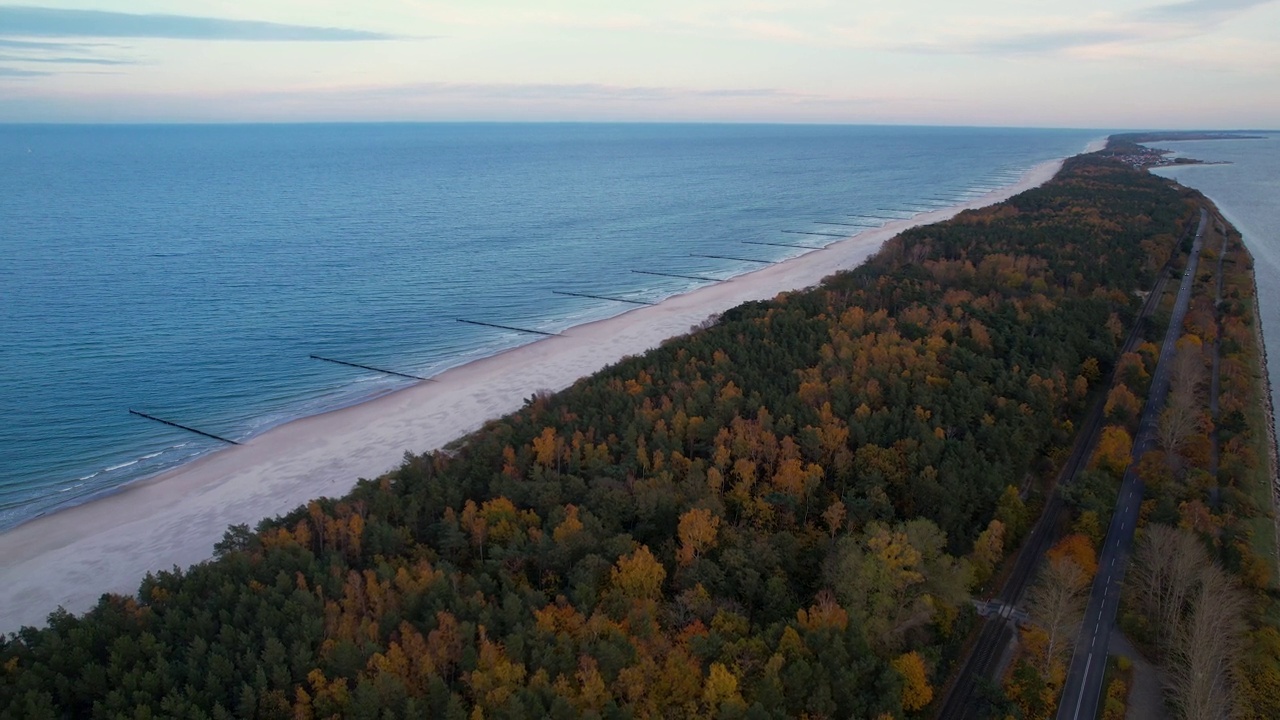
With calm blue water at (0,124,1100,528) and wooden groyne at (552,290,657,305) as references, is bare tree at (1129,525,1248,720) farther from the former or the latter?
wooden groyne at (552,290,657,305)

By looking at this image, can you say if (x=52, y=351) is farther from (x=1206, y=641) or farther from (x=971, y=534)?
(x=1206, y=641)

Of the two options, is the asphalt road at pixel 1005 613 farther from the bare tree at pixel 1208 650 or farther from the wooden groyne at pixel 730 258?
the wooden groyne at pixel 730 258

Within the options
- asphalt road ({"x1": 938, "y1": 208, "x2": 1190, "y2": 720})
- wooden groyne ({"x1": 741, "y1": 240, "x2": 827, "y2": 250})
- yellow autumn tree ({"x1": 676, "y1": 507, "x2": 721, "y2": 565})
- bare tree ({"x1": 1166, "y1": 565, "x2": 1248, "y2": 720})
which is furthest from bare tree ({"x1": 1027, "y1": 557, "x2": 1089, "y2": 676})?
wooden groyne ({"x1": 741, "y1": 240, "x2": 827, "y2": 250})

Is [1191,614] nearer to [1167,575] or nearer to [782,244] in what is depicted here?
[1167,575]

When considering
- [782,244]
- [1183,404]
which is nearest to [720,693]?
[1183,404]

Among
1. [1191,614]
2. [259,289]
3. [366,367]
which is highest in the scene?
[259,289]

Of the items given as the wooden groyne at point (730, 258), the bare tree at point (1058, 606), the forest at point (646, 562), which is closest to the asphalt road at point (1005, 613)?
the forest at point (646, 562)
